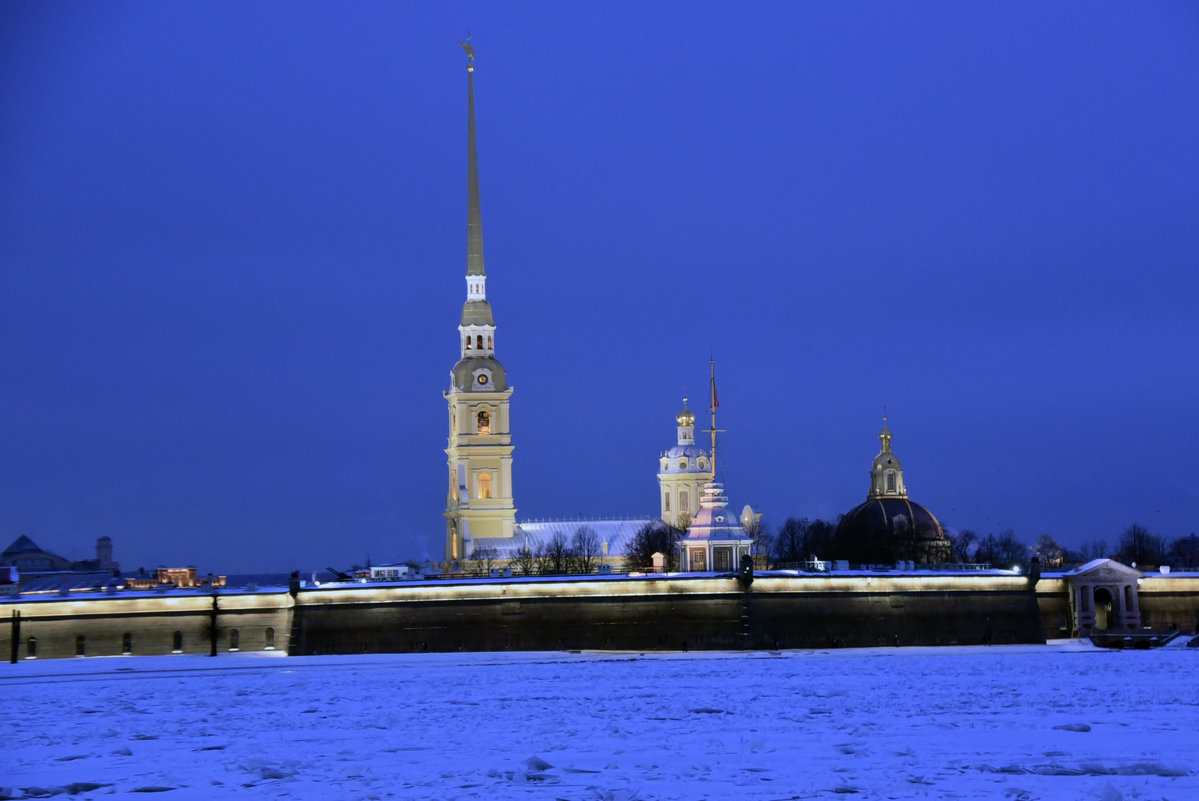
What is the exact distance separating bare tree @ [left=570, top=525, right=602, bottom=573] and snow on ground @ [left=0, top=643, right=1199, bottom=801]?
4682cm

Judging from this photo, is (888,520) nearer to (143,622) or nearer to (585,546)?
(585,546)

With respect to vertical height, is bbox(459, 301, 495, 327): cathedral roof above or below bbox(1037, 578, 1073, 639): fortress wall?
above

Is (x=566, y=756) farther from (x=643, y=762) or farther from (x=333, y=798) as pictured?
(x=333, y=798)

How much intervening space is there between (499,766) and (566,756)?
63.1 inches

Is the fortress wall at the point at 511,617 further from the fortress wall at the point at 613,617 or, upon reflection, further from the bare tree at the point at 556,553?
the bare tree at the point at 556,553

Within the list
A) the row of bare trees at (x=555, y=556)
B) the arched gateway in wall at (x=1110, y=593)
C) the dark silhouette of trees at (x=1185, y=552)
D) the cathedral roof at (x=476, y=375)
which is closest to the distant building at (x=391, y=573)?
the row of bare trees at (x=555, y=556)

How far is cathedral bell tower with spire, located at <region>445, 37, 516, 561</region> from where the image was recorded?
10869 centimetres

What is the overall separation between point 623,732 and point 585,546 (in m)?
73.4

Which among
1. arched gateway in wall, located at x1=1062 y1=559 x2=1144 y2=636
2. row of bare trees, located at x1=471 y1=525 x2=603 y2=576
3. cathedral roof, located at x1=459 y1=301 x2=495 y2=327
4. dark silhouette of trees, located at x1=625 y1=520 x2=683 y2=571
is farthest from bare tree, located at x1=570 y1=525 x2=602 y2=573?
arched gateway in wall, located at x1=1062 y1=559 x2=1144 y2=636

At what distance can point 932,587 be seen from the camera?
73125mm

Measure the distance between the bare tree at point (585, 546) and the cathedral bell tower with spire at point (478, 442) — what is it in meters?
4.53

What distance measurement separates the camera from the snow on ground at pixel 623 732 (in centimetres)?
2648

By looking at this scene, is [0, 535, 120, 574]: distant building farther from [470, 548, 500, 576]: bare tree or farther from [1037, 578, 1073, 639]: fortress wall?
[1037, 578, 1073, 639]: fortress wall

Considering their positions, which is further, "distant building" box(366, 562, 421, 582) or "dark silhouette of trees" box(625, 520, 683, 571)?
"dark silhouette of trees" box(625, 520, 683, 571)
